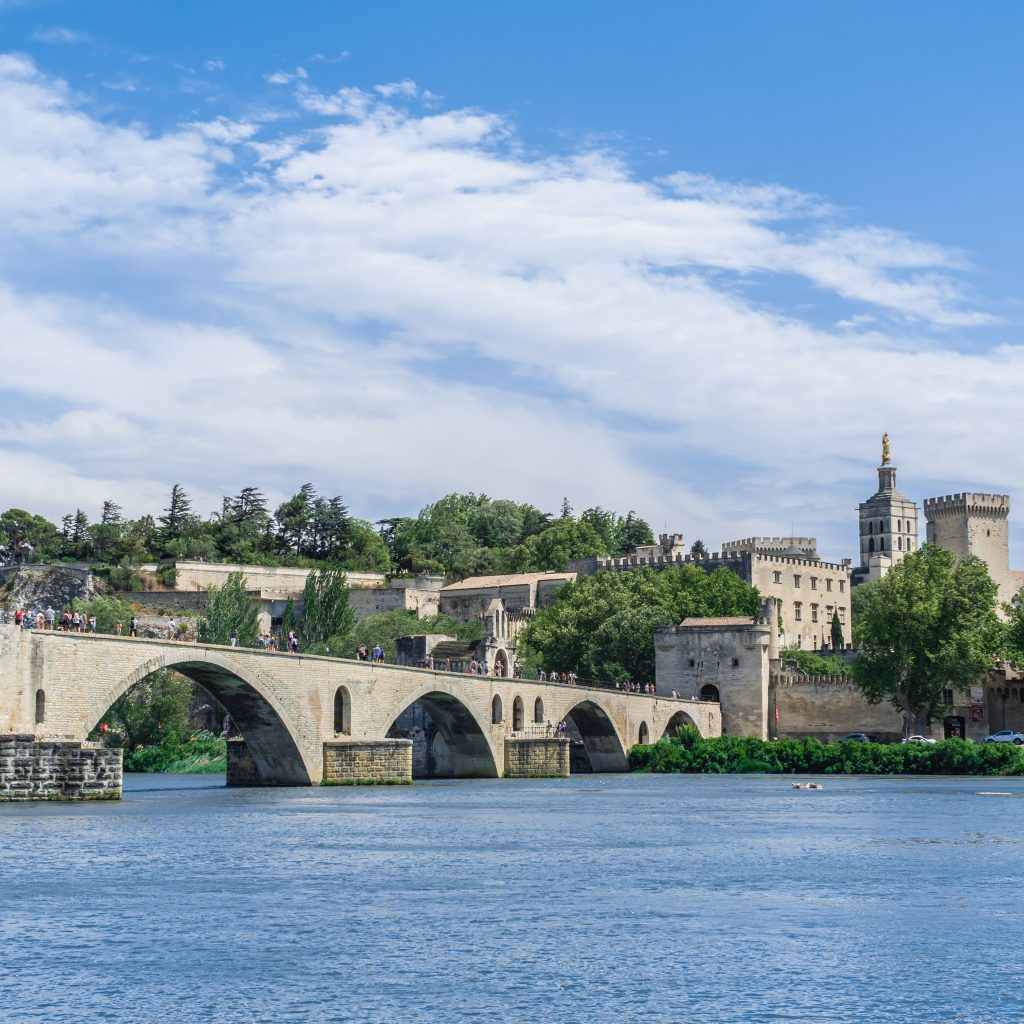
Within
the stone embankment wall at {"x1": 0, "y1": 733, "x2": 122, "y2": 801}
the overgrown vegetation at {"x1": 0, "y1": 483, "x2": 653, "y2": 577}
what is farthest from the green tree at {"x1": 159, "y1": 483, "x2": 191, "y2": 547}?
the stone embankment wall at {"x1": 0, "y1": 733, "x2": 122, "y2": 801}

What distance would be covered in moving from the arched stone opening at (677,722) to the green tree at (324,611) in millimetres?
19957

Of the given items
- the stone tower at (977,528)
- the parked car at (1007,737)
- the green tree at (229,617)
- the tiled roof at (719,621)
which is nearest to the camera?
the parked car at (1007,737)

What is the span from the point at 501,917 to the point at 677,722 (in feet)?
210

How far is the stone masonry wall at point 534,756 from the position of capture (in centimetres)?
6950

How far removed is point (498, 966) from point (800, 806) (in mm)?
31398

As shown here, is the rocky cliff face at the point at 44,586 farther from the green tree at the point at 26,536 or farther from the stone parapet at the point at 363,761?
the stone parapet at the point at 363,761

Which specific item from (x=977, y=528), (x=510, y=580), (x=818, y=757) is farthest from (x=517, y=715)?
(x=977, y=528)

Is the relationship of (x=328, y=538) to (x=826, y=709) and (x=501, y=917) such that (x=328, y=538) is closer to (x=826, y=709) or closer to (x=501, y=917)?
(x=826, y=709)

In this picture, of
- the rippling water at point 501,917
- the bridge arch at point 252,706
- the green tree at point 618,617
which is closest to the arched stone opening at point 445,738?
the bridge arch at point 252,706

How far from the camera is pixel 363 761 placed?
184 ft

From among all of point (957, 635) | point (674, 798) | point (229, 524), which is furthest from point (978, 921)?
point (229, 524)

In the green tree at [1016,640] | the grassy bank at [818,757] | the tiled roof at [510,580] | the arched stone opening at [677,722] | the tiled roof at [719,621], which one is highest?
the tiled roof at [510,580]

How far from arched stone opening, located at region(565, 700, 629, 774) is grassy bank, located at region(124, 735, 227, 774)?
693 inches

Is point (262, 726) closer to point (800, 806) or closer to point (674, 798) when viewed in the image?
point (674, 798)
